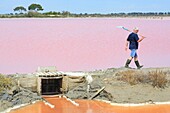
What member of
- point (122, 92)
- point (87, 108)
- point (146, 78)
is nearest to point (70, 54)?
point (146, 78)

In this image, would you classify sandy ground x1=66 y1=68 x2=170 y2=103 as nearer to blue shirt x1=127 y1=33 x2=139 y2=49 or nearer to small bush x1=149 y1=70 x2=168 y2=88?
small bush x1=149 y1=70 x2=168 y2=88

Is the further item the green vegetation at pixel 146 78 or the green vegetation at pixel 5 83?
the green vegetation at pixel 146 78

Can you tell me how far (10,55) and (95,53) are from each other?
338 cm

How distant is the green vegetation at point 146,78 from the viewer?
946cm

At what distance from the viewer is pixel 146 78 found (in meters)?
9.62

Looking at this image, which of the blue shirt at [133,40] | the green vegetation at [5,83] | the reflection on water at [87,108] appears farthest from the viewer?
the blue shirt at [133,40]

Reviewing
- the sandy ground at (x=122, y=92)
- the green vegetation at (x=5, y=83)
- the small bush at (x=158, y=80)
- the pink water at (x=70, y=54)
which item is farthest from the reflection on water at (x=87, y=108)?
the pink water at (x=70, y=54)

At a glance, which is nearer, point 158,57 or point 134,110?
point 134,110

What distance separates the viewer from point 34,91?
9141mm

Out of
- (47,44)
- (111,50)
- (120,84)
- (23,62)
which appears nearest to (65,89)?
(120,84)

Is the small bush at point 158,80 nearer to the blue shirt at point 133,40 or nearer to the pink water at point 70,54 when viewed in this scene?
the blue shirt at point 133,40

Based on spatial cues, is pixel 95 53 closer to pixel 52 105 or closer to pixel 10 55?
pixel 10 55

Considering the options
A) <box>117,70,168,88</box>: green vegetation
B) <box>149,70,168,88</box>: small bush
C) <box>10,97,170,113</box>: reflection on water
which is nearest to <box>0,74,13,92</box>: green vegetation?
<box>10,97,170,113</box>: reflection on water

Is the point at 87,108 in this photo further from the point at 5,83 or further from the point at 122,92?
the point at 5,83
